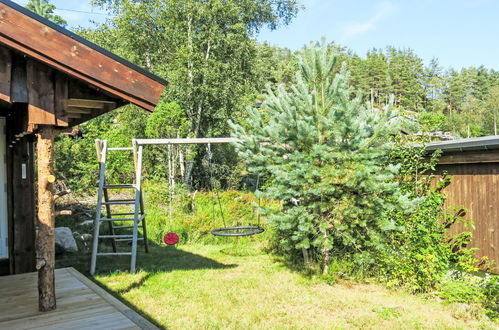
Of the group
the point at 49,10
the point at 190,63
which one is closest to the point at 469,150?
the point at 190,63

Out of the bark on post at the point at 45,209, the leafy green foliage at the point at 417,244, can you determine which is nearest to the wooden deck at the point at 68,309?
the bark on post at the point at 45,209

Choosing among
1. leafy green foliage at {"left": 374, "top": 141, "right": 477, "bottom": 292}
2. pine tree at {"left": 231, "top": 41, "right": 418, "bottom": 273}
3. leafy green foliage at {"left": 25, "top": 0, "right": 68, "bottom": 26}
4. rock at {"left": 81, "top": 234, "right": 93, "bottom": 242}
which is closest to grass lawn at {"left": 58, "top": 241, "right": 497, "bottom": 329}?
leafy green foliage at {"left": 374, "top": 141, "right": 477, "bottom": 292}

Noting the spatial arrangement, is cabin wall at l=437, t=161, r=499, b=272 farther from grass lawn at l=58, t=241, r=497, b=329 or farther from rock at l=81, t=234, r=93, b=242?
rock at l=81, t=234, r=93, b=242

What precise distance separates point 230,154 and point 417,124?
32.6ft

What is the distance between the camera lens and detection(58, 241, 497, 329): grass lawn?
4.01 meters

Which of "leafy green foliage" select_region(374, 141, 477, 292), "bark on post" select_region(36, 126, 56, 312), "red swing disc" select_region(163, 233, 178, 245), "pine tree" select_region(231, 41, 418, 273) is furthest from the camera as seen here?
"red swing disc" select_region(163, 233, 178, 245)

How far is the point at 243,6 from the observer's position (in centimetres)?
1428

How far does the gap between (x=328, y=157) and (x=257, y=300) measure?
1.97m

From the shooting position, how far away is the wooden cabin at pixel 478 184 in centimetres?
508

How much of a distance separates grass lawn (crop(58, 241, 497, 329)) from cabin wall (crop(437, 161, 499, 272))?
4.31ft

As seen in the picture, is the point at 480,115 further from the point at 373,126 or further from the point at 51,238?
the point at 51,238

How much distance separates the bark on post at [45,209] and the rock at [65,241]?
419 centimetres

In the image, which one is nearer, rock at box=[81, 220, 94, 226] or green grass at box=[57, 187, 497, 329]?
green grass at box=[57, 187, 497, 329]

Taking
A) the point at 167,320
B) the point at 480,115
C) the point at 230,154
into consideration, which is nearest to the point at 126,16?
the point at 230,154
